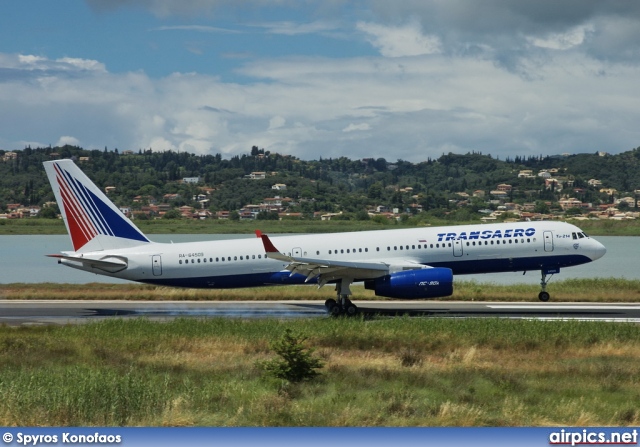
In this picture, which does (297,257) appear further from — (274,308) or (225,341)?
(225,341)

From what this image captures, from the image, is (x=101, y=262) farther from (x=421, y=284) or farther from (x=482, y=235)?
(x=482, y=235)

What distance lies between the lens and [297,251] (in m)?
40.0

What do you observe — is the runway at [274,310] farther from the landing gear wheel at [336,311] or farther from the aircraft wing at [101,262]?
the aircraft wing at [101,262]

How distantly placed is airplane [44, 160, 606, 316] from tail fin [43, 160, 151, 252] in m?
0.05

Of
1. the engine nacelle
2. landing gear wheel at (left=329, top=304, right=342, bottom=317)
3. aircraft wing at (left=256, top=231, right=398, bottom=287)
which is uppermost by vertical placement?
aircraft wing at (left=256, top=231, right=398, bottom=287)

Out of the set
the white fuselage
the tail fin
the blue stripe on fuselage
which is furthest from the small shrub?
the tail fin

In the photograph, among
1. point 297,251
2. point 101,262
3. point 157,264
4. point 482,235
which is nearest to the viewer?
point 482,235

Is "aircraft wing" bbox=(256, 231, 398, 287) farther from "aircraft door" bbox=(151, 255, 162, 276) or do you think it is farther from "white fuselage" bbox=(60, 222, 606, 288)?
"aircraft door" bbox=(151, 255, 162, 276)

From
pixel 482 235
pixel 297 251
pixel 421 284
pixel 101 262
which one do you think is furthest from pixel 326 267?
pixel 101 262

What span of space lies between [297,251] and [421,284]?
20.8ft

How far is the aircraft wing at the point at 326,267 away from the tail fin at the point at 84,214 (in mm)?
7735

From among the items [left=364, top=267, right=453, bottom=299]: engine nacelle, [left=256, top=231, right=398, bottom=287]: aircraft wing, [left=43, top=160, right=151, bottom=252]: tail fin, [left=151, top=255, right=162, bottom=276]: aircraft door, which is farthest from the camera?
[left=43, top=160, right=151, bottom=252]: tail fin

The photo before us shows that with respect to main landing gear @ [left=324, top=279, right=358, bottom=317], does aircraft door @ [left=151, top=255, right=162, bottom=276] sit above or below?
above

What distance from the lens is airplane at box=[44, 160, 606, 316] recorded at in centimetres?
3934
